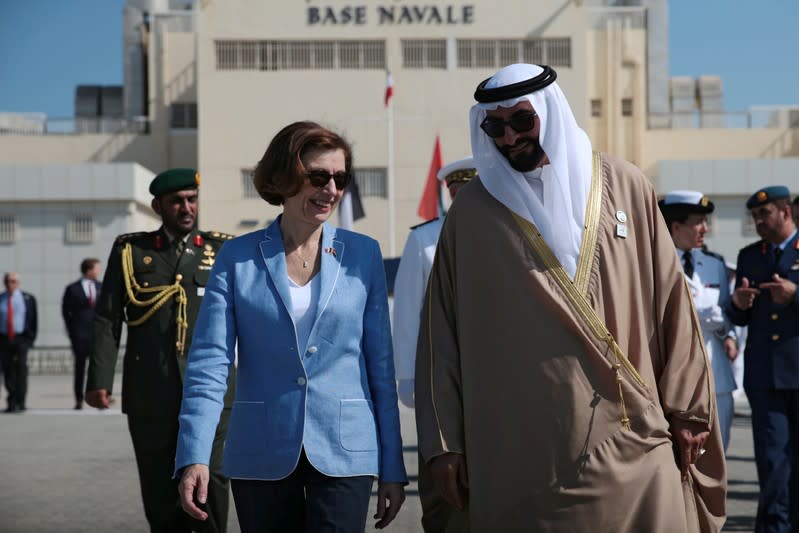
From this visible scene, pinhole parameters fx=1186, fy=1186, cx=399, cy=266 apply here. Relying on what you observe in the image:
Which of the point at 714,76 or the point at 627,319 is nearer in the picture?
the point at 627,319

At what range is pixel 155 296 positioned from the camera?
6398 mm

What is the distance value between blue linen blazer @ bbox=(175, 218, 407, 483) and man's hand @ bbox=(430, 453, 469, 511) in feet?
0.52

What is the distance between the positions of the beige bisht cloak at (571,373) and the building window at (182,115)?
43000mm

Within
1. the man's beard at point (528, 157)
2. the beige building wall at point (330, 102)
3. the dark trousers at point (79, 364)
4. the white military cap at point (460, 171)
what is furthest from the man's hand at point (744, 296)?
the beige building wall at point (330, 102)

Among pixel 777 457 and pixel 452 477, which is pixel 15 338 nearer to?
pixel 777 457

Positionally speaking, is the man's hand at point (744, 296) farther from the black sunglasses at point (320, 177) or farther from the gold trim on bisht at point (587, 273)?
the black sunglasses at point (320, 177)

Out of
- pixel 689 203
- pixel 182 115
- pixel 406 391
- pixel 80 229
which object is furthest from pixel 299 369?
pixel 182 115

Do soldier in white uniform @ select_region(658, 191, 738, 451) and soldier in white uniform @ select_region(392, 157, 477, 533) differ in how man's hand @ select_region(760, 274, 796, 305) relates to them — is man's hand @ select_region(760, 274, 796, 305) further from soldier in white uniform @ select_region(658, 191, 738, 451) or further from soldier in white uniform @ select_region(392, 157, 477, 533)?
soldier in white uniform @ select_region(392, 157, 477, 533)

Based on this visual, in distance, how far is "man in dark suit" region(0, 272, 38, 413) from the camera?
17.8 m

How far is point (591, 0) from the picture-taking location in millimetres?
48625

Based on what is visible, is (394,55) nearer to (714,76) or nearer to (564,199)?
(714,76)

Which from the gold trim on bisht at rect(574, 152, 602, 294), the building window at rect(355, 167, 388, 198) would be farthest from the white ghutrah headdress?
the building window at rect(355, 167, 388, 198)

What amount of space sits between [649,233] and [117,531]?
190 inches

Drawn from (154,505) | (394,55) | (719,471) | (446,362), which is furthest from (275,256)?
(394,55)
